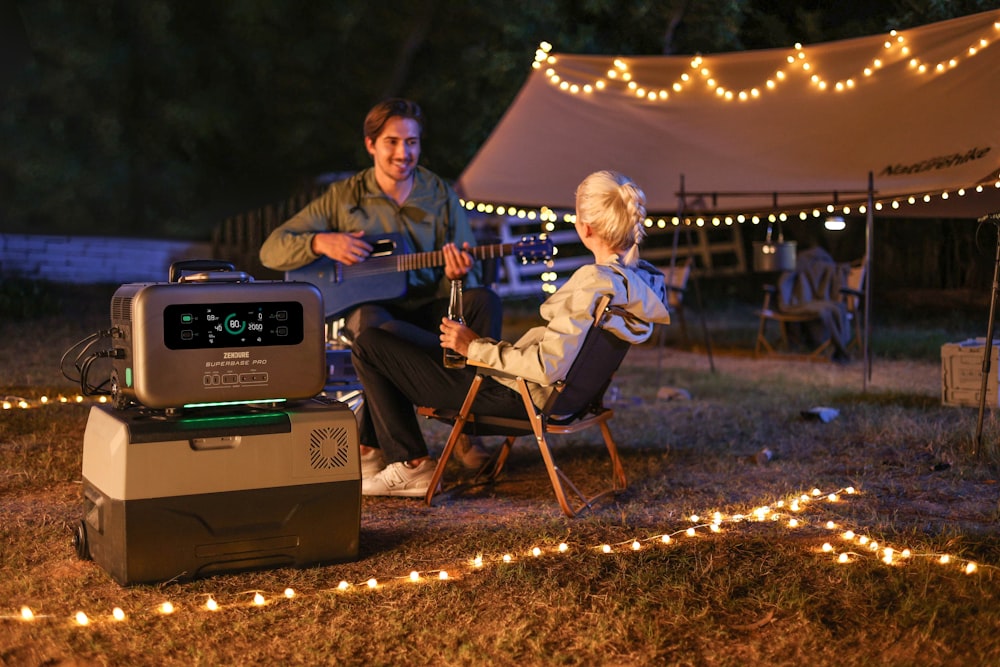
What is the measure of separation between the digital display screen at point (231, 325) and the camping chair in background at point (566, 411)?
3.10 ft

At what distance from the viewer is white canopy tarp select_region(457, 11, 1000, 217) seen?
655 cm

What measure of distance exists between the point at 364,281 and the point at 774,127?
12.7ft

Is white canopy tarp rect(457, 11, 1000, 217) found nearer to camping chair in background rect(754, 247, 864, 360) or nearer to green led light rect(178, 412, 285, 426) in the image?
camping chair in background rect(754, 247, 864, 360)

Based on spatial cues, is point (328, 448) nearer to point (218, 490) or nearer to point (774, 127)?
Result: point (218, 490)

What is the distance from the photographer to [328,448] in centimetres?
309

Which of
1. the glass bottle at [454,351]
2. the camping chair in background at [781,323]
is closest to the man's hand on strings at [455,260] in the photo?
the glass bottle at [454,351]

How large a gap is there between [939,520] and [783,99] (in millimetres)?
4326

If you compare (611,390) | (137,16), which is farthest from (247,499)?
(137,16)

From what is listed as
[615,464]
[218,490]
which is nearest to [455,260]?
[615,464]

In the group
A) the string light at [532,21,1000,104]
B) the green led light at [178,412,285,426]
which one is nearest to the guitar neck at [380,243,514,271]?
the green led light at [178,412,285,426]

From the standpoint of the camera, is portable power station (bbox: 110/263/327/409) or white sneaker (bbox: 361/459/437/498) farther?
white sneaker (bbox: 361/459/437/498)

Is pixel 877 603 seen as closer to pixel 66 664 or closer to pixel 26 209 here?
pixel 66 664

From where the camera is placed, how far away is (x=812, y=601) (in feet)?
9.23

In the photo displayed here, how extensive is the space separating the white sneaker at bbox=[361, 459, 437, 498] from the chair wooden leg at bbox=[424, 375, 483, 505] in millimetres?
77
